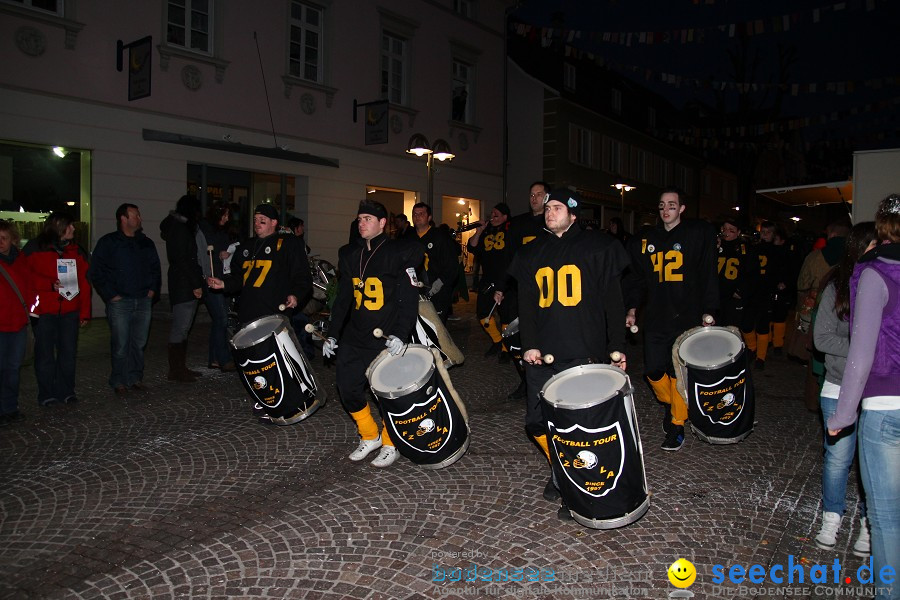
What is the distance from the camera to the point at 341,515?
4152mm

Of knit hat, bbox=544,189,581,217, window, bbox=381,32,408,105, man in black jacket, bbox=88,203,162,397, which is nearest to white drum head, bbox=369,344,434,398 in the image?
knit hat, bbox=544,189,581,217

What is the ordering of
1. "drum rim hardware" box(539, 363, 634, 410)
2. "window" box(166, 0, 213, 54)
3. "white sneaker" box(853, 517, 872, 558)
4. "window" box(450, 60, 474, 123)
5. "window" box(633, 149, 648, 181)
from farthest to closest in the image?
"window" box(633, 149, 648, 181) → "window" box(450, 60, 474, 123) → "window" box(166, 0, 213, 54) → "white sneaker" box(853, 517, 872, 558) → "drum rim hardware" box(539, 363, 634, 410)

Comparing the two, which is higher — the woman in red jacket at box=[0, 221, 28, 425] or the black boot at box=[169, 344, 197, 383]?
the woman in red jacket at box=[0, 221, 28, 425]

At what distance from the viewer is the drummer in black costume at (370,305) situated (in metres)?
5.05

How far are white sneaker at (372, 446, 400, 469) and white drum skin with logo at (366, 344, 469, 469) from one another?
1.16 feet

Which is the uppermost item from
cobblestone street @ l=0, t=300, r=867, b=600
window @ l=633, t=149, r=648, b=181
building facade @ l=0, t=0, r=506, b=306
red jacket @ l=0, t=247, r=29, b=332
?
window @ l=633, t=149, r=648, b=181

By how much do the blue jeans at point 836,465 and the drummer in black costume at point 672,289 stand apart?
1524 mm

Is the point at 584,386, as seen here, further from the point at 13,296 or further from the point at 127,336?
the point at 127,336

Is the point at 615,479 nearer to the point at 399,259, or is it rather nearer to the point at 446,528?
the point at 446,528

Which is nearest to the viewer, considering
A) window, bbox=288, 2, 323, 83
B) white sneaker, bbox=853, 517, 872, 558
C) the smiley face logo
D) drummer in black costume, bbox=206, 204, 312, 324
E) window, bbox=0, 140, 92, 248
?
the smiley face logo

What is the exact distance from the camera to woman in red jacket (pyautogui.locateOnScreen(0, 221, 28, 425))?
20.0 ft

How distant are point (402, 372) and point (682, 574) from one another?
7.11 ft

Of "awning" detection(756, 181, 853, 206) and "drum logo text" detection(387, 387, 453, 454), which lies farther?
"awning" detection(756, 181, 853, 206)

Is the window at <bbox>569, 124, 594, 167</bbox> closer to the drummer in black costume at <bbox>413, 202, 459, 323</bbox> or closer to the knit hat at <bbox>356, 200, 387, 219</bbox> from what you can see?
the drummer in black costume at <bbox>413, 202, 459, 323</bbox>
